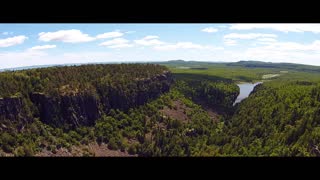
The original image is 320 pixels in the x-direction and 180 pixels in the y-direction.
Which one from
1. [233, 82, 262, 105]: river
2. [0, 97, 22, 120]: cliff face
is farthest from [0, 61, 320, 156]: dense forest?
[233, 82, 262, 105]: river

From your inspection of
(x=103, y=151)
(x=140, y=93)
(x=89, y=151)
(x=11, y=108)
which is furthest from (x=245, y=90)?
(x=11, y=108)

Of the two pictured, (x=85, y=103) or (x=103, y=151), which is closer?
(x=103, y=151)

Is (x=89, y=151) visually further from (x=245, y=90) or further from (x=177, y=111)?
(x=245, y=90)

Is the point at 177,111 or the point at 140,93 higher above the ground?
the point at 140,93

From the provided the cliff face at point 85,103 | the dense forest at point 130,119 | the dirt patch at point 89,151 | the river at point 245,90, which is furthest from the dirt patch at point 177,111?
the river at point 245,90

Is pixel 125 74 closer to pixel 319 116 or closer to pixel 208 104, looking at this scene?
pixel 208 104

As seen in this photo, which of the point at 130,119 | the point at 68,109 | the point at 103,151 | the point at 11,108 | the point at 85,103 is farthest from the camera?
the point at 130,119

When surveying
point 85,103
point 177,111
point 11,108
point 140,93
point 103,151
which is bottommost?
point 103,151

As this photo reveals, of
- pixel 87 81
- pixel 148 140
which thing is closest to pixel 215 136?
pixel 148 140
